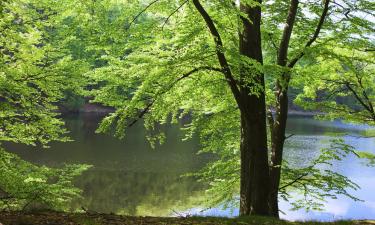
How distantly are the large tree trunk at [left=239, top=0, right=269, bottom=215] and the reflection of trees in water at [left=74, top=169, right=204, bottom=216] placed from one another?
9841mm

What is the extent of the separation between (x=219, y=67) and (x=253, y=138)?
1637 mm

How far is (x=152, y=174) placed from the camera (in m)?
24.6

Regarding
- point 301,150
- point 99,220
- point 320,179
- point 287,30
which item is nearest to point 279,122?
point 320,179

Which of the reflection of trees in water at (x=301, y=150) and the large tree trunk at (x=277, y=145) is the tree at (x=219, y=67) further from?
the reflection of trees in water at (x=301, y=150)

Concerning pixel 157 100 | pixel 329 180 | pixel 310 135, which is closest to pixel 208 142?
pixel 329 180

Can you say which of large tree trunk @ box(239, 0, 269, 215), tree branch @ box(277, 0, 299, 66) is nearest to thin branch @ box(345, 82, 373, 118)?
tree branch @ box(277, 0, 299, 66)

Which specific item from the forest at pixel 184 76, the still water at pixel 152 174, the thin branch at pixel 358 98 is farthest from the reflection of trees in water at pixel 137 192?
the thin branch at pixel 358 98

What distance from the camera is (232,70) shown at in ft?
24.2

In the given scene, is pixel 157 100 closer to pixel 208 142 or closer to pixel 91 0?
pixel 91 0

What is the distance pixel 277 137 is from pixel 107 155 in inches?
848

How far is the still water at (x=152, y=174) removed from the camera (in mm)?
18641

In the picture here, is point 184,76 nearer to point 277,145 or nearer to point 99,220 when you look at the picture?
point 99,220

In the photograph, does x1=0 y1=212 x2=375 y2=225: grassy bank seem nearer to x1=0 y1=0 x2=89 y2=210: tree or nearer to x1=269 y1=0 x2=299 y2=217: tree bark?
x1=269 y1=0 x2=299 y2=217: tree bark

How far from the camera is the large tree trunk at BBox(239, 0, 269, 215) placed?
8023mm
